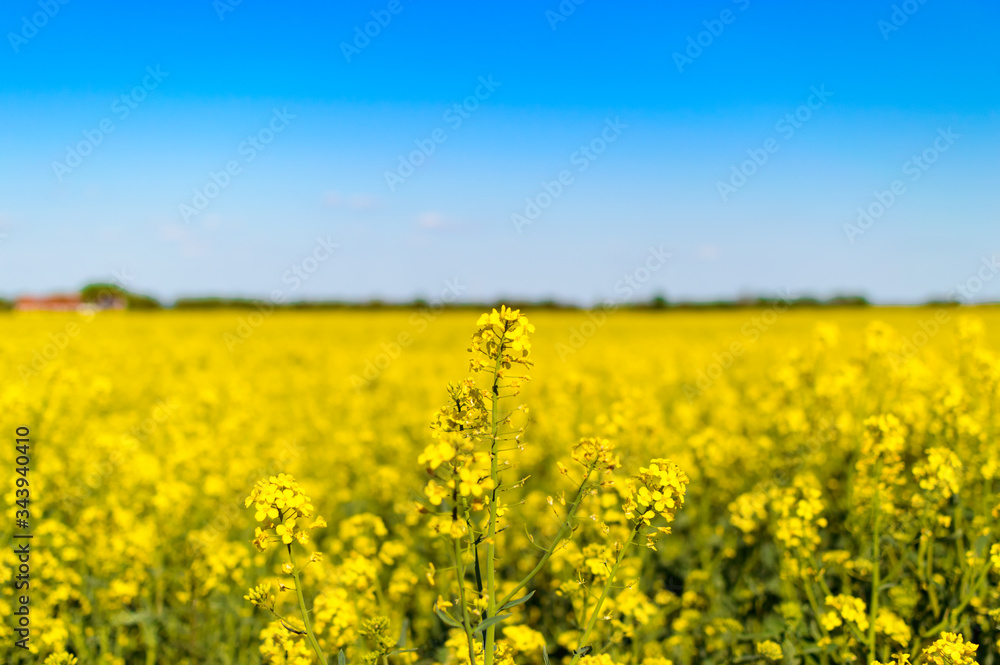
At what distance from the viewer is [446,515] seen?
1.50m

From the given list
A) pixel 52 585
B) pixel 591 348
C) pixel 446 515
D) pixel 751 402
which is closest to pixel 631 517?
pixel 446 515

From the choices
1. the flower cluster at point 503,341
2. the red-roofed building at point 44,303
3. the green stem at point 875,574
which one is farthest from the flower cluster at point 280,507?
the red-roofed building at point 44,303

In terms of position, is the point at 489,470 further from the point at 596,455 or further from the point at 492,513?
the point at 596,455

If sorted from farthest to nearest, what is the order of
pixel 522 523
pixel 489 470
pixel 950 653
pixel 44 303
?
pixel 44 303 < pixel 950 653 < pixel 489 470 < pixel 522 523

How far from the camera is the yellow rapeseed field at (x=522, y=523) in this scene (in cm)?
175

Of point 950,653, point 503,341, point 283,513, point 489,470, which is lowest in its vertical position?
point 950,653

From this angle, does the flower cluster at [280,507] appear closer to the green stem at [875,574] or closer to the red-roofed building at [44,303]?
the green stem at [875,574]

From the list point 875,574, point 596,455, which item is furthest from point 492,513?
point 875,574

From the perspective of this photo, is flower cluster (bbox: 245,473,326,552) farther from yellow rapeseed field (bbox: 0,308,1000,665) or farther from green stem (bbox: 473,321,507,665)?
green stem (bbox: 473,321,507,665)

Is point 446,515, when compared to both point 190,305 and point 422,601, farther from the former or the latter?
point 190,305

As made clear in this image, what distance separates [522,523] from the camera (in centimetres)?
141

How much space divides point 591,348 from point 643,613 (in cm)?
1272

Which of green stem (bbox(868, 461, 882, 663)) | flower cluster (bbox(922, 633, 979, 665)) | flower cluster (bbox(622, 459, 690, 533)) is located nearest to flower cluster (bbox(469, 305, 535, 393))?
flower cluster (bbox(622, 459, 690, 533))

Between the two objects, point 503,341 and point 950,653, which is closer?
point 503,341
